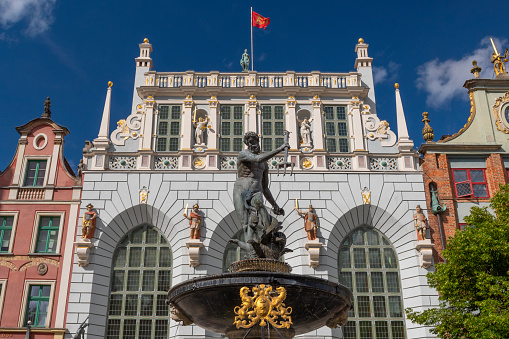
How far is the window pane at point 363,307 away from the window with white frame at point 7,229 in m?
16.8

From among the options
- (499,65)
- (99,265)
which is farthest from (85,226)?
(499,65)

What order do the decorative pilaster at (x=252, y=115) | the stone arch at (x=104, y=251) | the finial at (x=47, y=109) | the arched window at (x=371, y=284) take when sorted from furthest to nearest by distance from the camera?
the finial at (x=47, y=109), the decorative pilaster at (x=252, y=115), the arched window at (x=371, y=284), the stone arch at (x=104, y=251)

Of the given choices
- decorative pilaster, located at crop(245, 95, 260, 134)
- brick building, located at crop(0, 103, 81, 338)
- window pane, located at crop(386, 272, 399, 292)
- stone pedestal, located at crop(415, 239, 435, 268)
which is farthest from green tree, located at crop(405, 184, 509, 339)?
brick building, located at crop(0, 103, 81, 338)

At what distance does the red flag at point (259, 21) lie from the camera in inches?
1357

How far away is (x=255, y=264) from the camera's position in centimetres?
1255

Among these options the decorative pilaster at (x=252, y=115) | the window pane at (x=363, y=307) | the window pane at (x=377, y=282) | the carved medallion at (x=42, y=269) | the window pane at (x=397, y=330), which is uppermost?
the decorative pilaster at (x=252, y=115)

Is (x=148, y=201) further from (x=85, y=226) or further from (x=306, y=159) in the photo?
(x=306, y=159)

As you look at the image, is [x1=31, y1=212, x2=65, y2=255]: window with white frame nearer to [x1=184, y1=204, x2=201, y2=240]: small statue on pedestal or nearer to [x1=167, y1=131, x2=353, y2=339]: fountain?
[x1=184, y1=204, x2=201, y2=240]: small statue on pedestal

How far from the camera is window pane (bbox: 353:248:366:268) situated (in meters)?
27.2

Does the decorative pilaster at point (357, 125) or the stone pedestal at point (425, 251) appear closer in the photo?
the stone pedestal at point (425, 251)

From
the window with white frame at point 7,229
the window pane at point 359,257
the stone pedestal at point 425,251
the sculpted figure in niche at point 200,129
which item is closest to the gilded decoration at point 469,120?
the stone pedestal at point 425,251

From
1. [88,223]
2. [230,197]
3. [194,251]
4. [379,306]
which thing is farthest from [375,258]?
[88,223]

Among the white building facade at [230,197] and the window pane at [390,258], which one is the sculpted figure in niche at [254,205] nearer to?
the white building facade at [230,197]

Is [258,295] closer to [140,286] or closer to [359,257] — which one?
[140,286]
